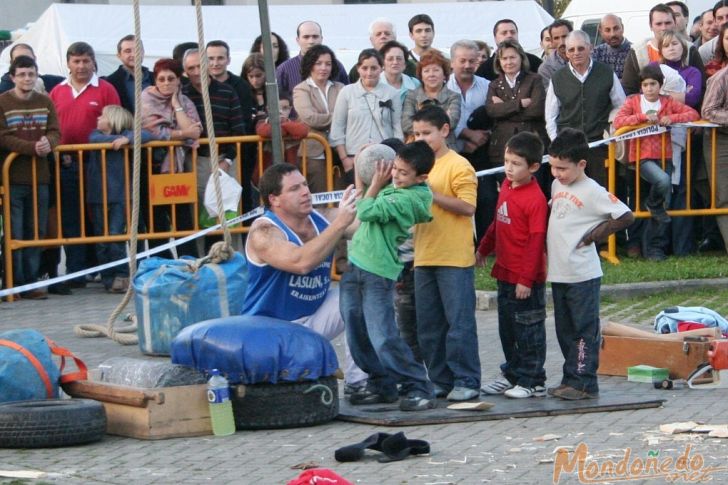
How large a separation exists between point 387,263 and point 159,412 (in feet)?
5.04

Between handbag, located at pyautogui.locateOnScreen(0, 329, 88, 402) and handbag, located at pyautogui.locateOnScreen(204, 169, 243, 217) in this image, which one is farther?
handbag, located at pyautogui.locateOnScreen(204, 169, 243, 217)

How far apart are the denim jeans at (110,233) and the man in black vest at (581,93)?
409 cm

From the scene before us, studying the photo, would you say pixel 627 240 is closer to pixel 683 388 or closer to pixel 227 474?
pixel 683 388

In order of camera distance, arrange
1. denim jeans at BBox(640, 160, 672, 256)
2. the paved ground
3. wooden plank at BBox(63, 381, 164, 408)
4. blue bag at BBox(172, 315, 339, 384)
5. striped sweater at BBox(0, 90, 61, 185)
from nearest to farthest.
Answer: the paved ground < wooden plank at BBox(63, 381, 164, 408) < blue bag at BBox(172, 315, 339, 384) < striped sweater at BBox(0, 90, 61, 185) < denim jeans at BBox(640, 160, 672, 256)

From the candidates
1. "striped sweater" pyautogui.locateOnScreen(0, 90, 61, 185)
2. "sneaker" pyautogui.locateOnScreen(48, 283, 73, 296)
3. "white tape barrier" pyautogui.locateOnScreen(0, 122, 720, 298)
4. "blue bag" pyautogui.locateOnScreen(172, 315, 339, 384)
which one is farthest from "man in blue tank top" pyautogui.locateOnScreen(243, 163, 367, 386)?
"sneaker" pyautogui.locateOnScreen(48, 283, 73, 296)

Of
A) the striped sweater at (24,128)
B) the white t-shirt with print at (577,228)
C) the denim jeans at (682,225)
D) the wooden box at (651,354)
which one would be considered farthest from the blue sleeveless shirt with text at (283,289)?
the denim jeans at (682,225)

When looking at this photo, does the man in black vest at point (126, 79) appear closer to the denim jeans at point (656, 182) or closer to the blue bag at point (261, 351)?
the denim jeans at point (656, 182)

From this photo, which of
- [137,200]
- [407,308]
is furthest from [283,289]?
[137,200]

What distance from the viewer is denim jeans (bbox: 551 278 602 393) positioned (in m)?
8.56

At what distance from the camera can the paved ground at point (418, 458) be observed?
6770 mm

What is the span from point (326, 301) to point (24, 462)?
88.6 inches

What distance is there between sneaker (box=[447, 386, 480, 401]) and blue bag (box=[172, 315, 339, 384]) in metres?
0.81

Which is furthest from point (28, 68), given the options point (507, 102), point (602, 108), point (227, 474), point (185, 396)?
point (227, 474)

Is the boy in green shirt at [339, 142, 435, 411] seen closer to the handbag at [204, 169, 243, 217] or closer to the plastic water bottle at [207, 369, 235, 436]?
the plastic water bottle at [207, 369, 235, 436]
